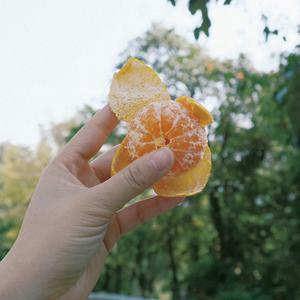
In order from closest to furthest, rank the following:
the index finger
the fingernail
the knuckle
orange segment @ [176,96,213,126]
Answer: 1. the fingernail
2. orange segment @ [176,96,213,126]
3. the index finger
4. the knuckle

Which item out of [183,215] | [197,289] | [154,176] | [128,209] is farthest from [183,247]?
[154,176]

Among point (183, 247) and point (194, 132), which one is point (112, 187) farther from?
point (183, 247)

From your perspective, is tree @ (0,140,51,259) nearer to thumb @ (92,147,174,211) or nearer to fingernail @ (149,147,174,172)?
thumb @ (92,147,174,211)

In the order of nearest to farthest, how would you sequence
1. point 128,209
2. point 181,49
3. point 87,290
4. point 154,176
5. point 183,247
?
point 154,176, point 87,290, point 128,209, point 181,49, point 183,247

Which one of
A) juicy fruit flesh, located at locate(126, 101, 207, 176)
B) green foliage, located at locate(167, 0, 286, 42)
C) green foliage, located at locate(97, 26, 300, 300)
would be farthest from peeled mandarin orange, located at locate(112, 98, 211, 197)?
green foliage, located at locate(97, 26, 300, 300)

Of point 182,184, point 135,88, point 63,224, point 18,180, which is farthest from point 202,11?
point 18,180
